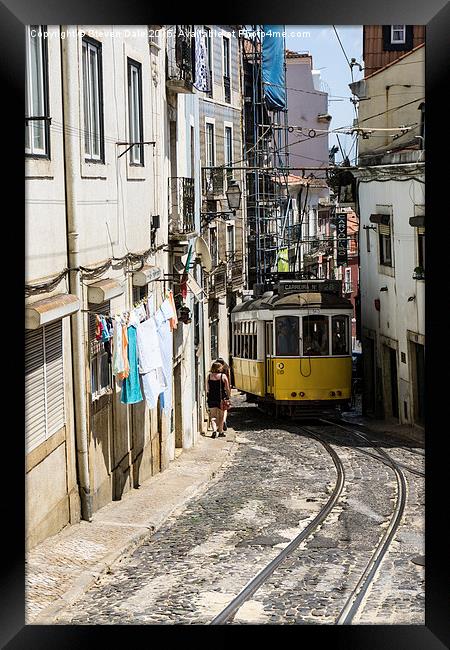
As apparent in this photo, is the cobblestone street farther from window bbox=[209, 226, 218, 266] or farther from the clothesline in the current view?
window bbox=[209, 226, 218, 266]

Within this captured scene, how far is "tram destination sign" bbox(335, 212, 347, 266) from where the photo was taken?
8.54 m

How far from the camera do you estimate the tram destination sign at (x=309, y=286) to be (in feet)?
25.5

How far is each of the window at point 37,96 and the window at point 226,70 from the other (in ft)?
3.92

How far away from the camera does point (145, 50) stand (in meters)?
7.62

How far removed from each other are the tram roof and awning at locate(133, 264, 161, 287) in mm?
694

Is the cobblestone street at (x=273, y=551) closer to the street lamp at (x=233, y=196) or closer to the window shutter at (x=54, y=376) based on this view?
the window shutter at (x=54, y=376)

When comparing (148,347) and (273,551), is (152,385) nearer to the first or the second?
(148,347)

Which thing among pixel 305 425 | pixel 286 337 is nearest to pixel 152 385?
pixel 305 425

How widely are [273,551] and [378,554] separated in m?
0.59

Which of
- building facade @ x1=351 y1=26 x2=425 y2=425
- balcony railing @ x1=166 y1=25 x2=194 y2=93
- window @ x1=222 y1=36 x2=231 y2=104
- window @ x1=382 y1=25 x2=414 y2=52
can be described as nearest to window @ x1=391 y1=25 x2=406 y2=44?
window @ x1=382 y1=25 x2=414 y2=52

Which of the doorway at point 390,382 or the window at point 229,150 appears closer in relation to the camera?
the window at point 229,150

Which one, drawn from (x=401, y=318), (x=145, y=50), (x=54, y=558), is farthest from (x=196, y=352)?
(x=54, y=558)

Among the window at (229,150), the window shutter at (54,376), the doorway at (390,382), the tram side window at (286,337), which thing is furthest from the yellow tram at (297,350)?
the window shutter at (54,376)
